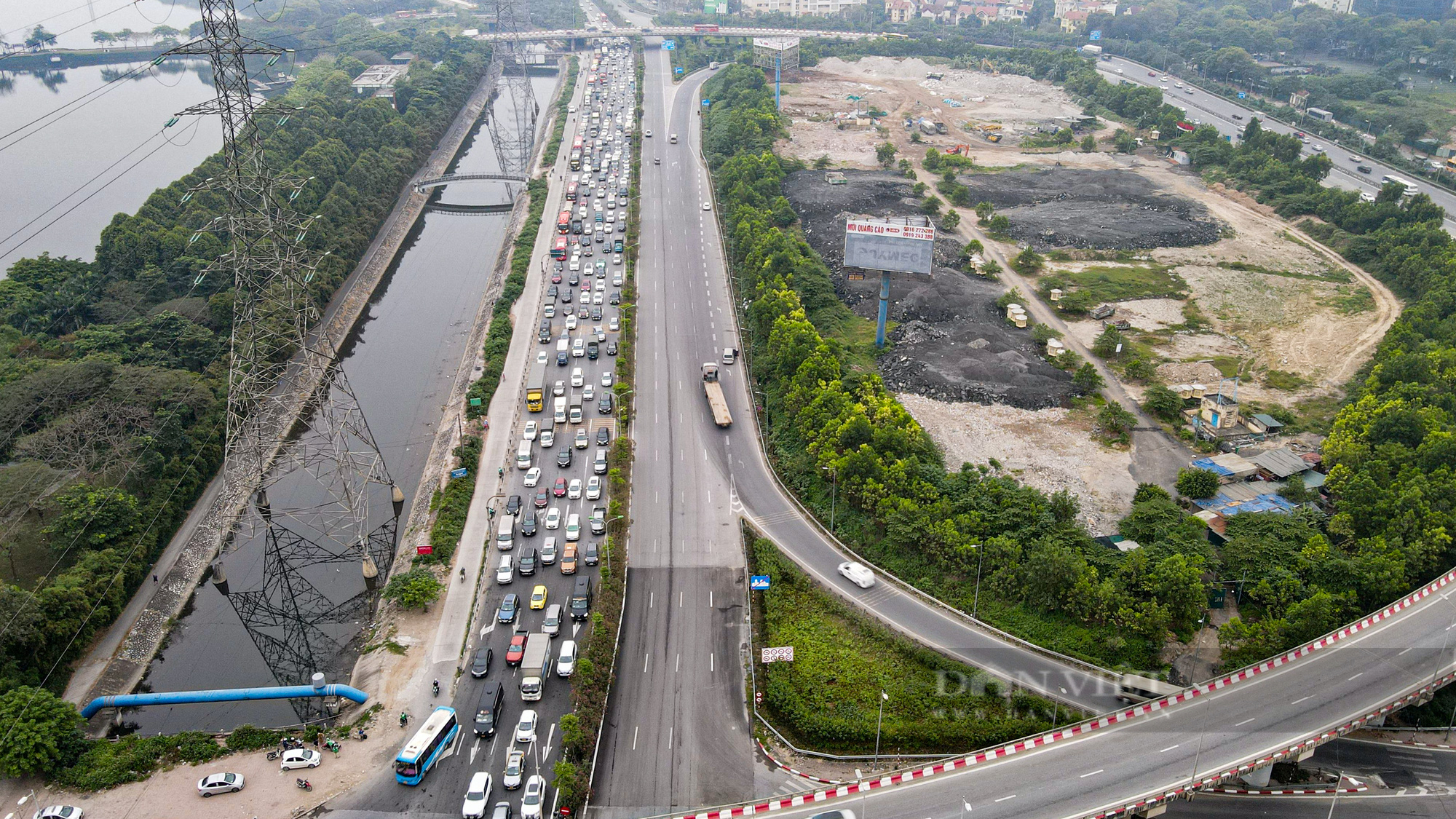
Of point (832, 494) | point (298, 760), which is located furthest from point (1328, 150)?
point (298, 760)

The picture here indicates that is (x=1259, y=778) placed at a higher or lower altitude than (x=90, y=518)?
lower

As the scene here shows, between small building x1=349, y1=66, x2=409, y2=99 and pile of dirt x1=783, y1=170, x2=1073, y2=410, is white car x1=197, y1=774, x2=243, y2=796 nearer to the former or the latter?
pile of dirt x1=783, y1=170, x2=1073, y2=410

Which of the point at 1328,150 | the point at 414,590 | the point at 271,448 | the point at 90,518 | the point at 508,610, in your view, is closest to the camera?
the point at 508,610

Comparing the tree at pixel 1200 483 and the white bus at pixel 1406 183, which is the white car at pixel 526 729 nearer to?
the tree at pixel 1200 483

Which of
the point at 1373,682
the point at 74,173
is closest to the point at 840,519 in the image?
the point at 1373,682

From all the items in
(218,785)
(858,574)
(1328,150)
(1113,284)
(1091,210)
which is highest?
(1328,150)

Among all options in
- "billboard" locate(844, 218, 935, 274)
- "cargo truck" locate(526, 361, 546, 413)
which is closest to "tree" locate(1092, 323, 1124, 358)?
"billboard" locate(844, 218, 935, 274)

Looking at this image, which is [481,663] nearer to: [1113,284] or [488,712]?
[488,712]
